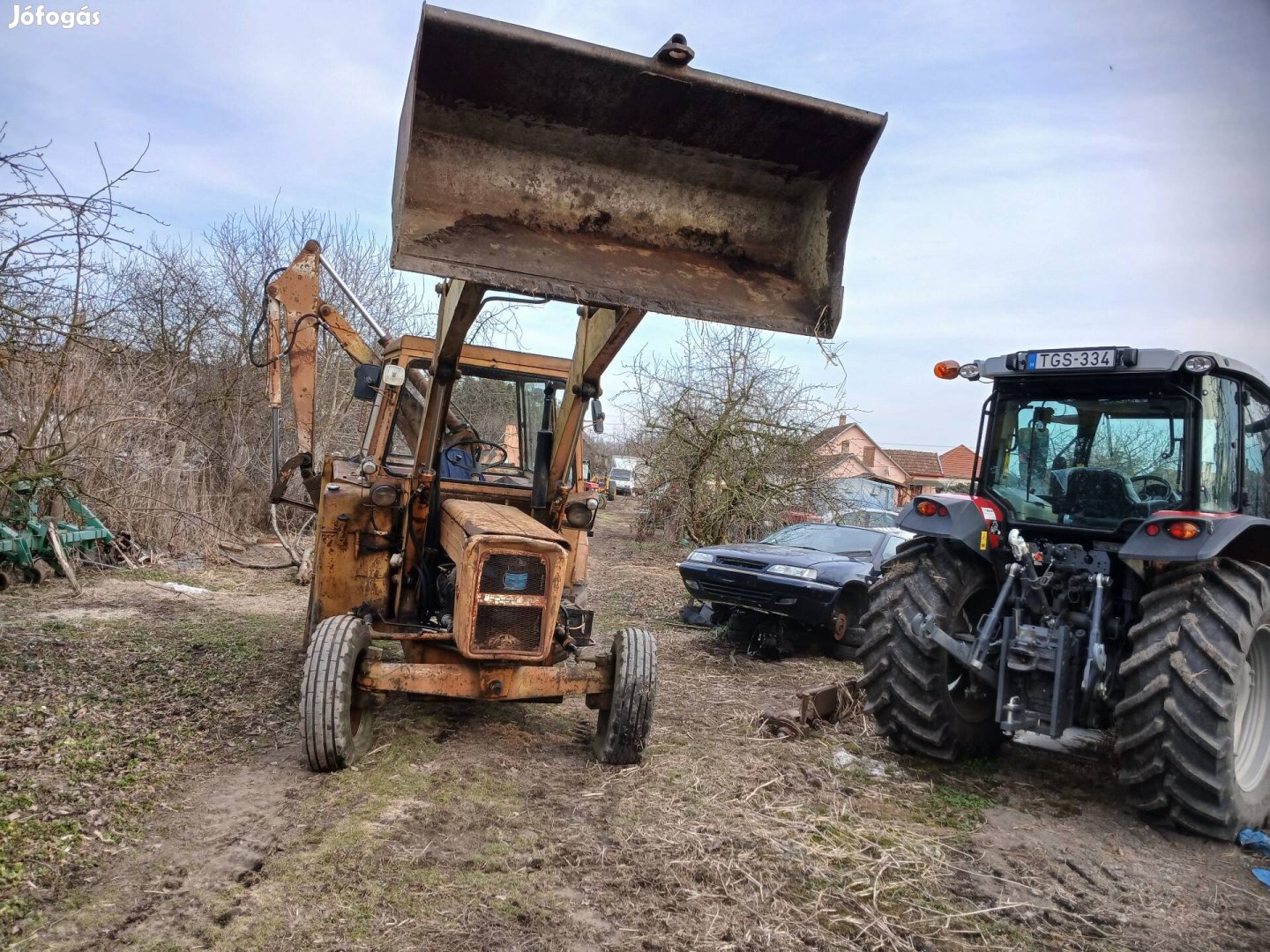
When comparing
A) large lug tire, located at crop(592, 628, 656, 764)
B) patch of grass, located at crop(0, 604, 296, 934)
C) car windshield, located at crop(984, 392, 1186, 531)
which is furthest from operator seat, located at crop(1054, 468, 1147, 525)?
patch of grass, located at crop(0, 604, 296, 934)

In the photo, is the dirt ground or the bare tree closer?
the dirt ground

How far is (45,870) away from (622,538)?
17.5 m

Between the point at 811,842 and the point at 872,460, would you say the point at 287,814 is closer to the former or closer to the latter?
the point at 811,842

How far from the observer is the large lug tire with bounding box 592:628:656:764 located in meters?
4.93

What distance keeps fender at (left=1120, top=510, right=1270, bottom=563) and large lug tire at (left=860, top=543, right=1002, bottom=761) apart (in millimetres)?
1003

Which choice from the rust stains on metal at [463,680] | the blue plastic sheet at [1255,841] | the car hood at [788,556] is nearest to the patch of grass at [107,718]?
the rust stains on metal at [463,680]

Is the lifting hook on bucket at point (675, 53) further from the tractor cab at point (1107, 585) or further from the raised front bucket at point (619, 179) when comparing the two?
the tractor cab at point (1107, 585)

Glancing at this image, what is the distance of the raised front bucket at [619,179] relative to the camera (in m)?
3.72

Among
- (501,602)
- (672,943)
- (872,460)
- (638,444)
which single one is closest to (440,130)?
(501,602)

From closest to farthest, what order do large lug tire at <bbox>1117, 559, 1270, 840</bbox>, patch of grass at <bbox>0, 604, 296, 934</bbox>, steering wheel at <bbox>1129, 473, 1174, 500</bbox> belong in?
patch of grass at <bbox>0, 604, 296, 934</bbox> < large lug tire at <bbox>1117, 559, 1270, 840</bbox> < steering wheel at <bbox>1129, 473, 1174, 500</bbox>

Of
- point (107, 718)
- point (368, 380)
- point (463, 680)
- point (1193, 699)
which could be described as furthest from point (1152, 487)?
point (107, 718)

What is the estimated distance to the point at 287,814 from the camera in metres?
3.96

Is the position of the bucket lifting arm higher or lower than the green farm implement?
higher

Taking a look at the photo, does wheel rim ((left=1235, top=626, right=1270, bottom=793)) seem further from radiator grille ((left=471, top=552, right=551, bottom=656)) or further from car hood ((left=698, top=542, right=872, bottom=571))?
car hood ((left=698, top=542, right=872, bottom=571))
